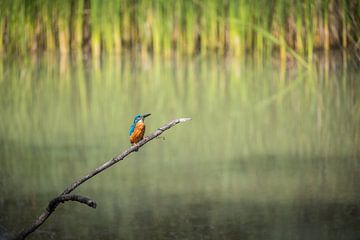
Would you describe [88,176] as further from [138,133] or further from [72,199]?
[138,133]

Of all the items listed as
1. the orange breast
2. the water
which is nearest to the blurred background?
the water

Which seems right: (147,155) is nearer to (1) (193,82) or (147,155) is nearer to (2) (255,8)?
(1) (193,82)

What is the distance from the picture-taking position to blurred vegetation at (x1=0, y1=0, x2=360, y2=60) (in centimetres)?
757

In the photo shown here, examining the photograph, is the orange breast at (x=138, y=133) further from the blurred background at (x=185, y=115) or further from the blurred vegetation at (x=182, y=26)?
the blurred vegetation at (x=182, y=26)

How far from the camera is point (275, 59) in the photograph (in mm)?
7930

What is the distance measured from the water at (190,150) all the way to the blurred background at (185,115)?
0.01 metres

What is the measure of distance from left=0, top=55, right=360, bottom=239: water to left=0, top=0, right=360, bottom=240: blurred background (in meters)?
0.01

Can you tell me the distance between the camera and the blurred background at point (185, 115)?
349 cm

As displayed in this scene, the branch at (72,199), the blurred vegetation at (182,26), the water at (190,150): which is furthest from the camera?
the blurred vegetation at (182,26)

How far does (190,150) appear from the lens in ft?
15.1

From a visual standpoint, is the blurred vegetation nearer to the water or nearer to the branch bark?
the water

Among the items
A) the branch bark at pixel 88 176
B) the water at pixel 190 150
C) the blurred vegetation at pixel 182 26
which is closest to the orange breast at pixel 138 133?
the branch bark at pixel 88 176

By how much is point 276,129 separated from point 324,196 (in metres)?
1.37

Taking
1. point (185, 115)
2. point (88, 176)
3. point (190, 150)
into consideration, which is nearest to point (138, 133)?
point (88, 176)
